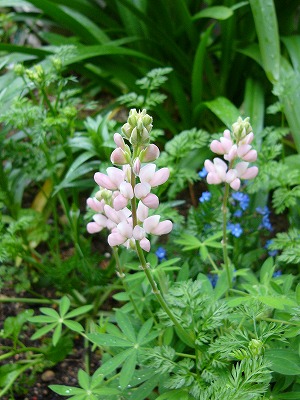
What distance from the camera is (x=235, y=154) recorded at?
1.23 m

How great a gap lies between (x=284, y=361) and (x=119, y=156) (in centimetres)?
53

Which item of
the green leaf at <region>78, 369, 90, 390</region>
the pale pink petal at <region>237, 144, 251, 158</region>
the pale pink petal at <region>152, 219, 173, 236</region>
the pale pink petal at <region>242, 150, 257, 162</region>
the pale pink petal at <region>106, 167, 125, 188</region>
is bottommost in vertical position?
the green leaf at <region>78, 369, 90, 390</region>

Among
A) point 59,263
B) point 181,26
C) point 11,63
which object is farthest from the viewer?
point 181,26

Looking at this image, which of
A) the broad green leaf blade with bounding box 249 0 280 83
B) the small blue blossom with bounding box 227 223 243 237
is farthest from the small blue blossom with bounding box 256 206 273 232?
the broad green leaf blade with bounding box 249 0 280 83

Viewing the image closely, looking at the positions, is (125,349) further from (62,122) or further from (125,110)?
(125,110)

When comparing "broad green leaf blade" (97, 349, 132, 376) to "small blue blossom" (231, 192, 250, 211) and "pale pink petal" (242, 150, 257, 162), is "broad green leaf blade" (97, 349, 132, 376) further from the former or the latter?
"small blue blossom" (231, 192, 250, 211)

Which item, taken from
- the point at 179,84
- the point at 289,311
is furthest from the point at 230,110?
the point at 289,311

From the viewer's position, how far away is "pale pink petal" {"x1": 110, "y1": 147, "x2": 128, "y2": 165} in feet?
3.24

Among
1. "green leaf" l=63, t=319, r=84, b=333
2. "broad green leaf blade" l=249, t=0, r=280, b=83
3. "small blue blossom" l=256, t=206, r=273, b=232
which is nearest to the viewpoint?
"green leaf" l=63, t=319, r=84, b=333

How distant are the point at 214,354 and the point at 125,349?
236 millimetres

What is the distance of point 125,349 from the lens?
1.37 meters

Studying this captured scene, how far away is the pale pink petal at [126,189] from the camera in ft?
3.28

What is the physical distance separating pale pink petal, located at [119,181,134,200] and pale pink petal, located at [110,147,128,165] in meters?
0.04

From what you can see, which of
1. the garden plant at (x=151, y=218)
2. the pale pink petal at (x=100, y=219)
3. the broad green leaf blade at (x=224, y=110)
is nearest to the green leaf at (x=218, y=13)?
the garden plant at (x=151, y=218)
